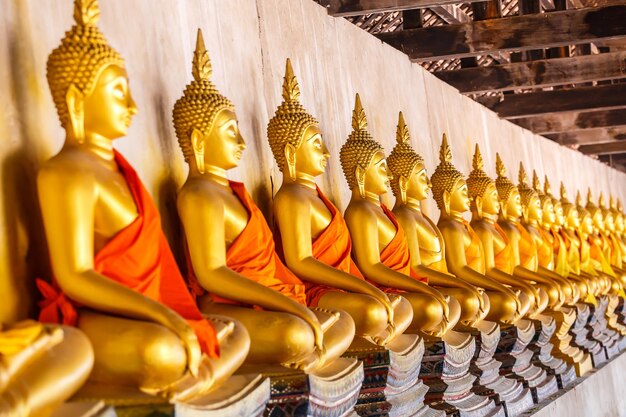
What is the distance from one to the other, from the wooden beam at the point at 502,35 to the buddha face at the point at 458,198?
1.36 meters

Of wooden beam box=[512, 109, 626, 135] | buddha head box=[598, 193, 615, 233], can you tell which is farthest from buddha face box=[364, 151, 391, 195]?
buddha head box=[598, 193, 615, 233]

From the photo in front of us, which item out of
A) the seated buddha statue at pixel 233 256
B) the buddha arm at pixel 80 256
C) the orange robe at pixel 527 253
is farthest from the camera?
the orange robe at pixel 527 253

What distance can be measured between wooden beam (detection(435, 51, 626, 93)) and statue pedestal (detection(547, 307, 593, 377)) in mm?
2013

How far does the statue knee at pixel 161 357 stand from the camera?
292 centimetres

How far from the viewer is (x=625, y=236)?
12648 mm

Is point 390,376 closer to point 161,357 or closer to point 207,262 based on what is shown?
point 207,262

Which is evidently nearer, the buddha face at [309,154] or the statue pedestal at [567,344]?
the buddha face at [309,154]

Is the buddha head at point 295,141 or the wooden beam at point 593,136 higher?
the buddha head at point 295,141

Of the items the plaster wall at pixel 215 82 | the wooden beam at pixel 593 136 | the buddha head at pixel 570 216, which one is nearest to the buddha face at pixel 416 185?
the plaster wall at pixel 215 82

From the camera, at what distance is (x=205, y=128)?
157 inches

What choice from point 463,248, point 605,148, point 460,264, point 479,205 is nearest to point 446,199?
point 463,248

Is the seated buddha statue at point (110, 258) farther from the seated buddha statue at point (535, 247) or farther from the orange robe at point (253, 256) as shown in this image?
the seated buddha statue at point (535, 247)

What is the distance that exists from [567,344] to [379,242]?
153 inches

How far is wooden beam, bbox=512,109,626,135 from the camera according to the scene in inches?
464
